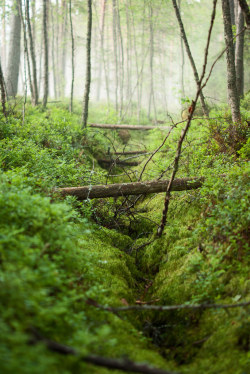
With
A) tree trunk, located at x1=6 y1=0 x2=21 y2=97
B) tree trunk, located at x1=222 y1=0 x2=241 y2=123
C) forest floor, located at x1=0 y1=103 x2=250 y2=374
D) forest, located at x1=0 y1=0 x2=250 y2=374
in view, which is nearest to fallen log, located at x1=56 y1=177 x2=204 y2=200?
forest, located at x1=0 y1=0 x2=250 y2=374

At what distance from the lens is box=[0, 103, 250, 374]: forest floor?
1812 mm

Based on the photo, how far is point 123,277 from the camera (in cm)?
376

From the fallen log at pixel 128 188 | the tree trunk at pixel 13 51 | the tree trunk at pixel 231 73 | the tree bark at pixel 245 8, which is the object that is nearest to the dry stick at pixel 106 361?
the fallen log at pixel 128 188

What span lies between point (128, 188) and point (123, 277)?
6.53ft

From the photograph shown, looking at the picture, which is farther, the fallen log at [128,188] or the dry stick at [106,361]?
the fallen log at [128,188]

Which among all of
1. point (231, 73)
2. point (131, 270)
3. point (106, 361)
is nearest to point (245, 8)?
point (231, 73)

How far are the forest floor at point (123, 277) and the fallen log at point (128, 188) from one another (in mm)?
183

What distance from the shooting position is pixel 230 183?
3.99m

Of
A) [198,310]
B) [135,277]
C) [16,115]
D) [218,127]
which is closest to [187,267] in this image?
[198,310]

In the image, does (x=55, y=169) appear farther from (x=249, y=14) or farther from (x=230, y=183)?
(x=249, y=14)

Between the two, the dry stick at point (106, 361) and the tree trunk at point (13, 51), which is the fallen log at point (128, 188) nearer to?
the dry stick at point (106, 361)

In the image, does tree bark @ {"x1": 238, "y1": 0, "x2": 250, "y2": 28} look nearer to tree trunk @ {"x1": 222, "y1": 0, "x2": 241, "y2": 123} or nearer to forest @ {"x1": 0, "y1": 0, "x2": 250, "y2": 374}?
forest @ {"x1": 0, "y1": 0, "x2": 250, "y2": 374}

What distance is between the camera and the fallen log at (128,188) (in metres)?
4.99

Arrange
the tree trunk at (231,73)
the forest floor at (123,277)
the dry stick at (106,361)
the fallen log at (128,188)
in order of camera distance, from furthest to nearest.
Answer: the tree trunk at (231,73), the fallen log at (128,188), the forest floor at (123,277), the dry stick at (106,361)
